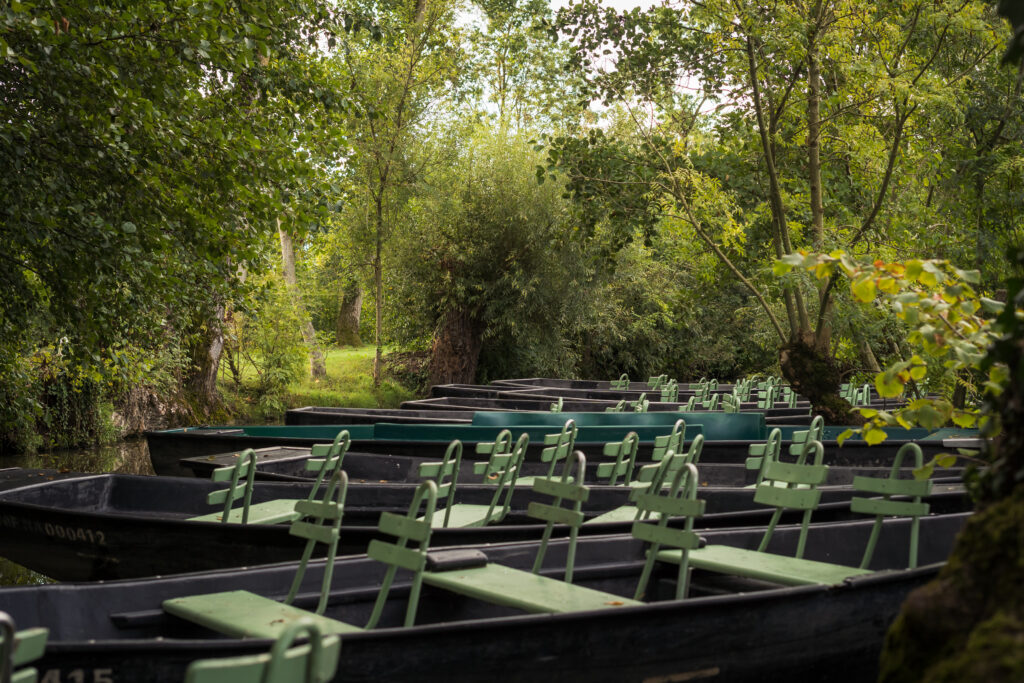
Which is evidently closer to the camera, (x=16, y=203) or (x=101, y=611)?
(x=101, y=611)

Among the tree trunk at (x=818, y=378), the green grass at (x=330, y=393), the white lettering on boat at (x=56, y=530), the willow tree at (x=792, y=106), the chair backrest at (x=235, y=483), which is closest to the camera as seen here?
the chair backrest at (x=235, y=483)

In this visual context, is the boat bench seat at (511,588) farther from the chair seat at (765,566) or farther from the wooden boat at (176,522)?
the wooden boat at (176,522)

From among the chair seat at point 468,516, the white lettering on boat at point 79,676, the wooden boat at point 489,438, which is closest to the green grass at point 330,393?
the wooden boat at point 489,438

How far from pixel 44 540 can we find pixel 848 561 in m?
4.73

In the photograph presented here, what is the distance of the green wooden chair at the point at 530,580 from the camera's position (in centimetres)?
380

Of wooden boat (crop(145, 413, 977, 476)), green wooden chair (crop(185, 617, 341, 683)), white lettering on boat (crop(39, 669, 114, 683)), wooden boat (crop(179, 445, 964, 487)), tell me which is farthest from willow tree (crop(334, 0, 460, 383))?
green wooden chair (crop(185, 617, 341, 683))

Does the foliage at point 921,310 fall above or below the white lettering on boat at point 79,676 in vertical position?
above

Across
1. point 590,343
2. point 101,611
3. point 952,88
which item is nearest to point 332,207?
point 101,611

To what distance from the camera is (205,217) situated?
736 centimetres

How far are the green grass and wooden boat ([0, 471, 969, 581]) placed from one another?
12.2m

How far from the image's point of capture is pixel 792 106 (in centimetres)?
1327

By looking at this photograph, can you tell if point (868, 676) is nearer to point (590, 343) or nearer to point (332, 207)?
point (332, 207)

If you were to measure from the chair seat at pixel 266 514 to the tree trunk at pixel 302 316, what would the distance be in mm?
13860

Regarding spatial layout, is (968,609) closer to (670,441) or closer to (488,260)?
(670,441)
